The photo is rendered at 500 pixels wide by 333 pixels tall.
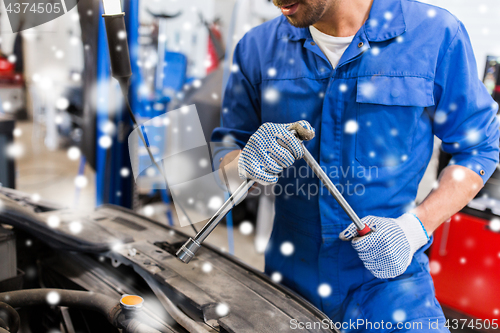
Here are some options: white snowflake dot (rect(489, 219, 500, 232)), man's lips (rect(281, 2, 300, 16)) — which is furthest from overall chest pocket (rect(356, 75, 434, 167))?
white snowflake dot (rect(489, 219, 500, 232))

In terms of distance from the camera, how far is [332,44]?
104 cm

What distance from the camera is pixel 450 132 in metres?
0.98

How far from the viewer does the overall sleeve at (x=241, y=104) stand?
1139 millimetres

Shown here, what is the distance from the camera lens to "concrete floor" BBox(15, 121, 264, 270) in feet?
9.14

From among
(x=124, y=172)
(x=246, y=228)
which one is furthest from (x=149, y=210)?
(x=124, y=172)

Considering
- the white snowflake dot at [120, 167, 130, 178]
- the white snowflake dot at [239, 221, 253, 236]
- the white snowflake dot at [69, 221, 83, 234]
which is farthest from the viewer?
the white snowflake dot at [239, 221, 253, 236]

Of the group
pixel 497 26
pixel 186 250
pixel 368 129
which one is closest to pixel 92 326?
pixel 186 250

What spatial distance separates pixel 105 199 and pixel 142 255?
4.71 feet

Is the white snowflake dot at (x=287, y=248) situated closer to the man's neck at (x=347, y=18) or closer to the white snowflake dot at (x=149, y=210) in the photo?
the man's neck at (x=347, y=18)

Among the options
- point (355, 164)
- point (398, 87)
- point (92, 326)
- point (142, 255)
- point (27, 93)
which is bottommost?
point (27, 93)

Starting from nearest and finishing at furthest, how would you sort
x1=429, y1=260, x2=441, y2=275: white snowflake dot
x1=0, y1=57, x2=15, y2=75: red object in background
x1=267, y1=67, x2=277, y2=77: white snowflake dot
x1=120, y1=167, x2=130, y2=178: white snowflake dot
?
x1=267, y1=67, x2=277, y2=77: white snowflake dot, x1=429, y1=260, x2=441, y2=275: white snowflake dot, x1=120, y1=167, x2=130, y2=178: white snowflake dot, x1=0, y1=57, x2=15, y2=75: red object in background

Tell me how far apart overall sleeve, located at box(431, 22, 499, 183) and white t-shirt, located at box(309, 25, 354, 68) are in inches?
9.8

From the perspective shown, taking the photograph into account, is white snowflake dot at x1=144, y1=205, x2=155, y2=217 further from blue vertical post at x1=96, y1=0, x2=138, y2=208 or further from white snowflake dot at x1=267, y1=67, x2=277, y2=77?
white snowflake dot at x1=267, y1=67, x2=277, y2=77

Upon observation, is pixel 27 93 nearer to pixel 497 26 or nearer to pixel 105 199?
pixel 105 199
